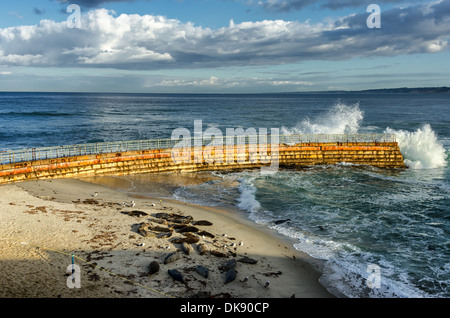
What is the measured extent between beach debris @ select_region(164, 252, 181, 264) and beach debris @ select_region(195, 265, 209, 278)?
1040 millimetres

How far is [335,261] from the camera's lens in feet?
42.2

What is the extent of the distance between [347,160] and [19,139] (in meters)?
44.0

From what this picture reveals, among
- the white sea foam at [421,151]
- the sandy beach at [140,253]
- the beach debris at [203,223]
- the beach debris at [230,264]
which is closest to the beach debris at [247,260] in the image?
the sandy beach at [140,253]

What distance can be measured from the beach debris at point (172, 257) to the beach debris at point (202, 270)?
1.04 m

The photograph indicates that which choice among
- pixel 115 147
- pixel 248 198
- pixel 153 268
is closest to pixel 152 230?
pixel 153 268

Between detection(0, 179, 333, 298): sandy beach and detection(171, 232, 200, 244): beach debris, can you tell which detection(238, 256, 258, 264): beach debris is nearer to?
detection(0, 179, 333, 298): sandy beach

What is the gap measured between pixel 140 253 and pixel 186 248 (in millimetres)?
1780

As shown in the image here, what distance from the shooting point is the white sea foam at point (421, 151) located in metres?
34.6

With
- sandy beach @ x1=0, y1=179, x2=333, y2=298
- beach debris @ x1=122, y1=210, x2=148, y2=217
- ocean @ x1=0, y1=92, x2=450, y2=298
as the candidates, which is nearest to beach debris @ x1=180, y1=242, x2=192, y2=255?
sandy beach @ x1=0, y1=179, x2=333, y2=298

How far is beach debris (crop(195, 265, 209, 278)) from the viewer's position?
10895 millimetres

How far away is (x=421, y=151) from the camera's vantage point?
3603 centimetres

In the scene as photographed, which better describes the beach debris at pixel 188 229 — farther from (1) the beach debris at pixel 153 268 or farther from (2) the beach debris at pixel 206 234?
(1) the beach debris at pixel 153 268
